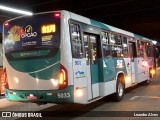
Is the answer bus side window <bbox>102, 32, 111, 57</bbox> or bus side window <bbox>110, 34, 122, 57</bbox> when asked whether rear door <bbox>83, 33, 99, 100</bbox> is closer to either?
bus side window <bbox>102, 32, 111, 57</bbox>

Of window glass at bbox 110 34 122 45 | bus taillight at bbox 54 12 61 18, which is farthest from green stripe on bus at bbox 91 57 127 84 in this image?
bus taillight at bbox 54 12 61 18

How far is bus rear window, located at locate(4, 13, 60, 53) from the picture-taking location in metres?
7.54

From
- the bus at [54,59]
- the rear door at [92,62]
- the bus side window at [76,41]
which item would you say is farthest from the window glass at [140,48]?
the bus side window at [76,41]

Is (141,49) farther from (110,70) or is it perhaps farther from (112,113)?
(112,113)

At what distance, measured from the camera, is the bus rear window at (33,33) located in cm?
754

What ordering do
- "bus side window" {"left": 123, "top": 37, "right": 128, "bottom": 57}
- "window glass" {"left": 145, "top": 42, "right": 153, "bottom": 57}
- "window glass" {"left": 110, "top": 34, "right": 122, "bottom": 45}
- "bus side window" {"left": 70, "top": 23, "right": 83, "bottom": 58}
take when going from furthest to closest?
"window glass" {"left": 145, "top": 42, "right": 153, "bottom": 57} < "bus side window" {"left": 123, "top": 37, "right": 128, "bottom": 57} < "window glass" {"left": 110, "top": 34, "right": 122, "bottom": 45} < "bus side window" {"left": 70, "top": 23, "right": 83, "bottom": 58}

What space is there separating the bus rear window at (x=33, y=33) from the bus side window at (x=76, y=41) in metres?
0.44

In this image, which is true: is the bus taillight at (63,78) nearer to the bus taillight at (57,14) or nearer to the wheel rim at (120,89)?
the bus taillight at (57,14)

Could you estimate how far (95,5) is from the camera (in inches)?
855

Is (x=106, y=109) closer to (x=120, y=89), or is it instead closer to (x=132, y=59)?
(x=120, y=89)

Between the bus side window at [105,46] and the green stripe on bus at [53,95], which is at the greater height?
the bus side window at [105,46]

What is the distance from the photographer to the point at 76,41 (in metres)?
7.87

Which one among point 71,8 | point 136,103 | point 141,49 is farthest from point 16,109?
point 71,8

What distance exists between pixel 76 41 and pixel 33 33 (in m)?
1.18
